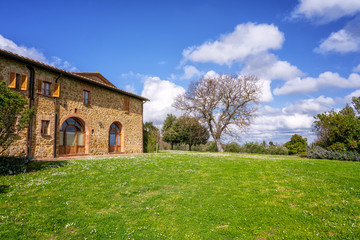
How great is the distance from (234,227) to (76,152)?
18.4 m

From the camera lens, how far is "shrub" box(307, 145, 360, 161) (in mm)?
19844

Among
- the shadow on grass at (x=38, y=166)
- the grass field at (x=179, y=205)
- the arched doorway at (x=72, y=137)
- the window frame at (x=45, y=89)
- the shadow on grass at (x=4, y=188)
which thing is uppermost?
the window frame at (x=45, y=89)

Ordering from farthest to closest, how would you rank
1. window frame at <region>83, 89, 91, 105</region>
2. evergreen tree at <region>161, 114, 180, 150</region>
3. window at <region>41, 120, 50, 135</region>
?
evergreen tree at <region>161, 114, 180, 150</region>
window frame at <region>83, 89, 91, 105</region>
window at <region>41, 120, 50, 135</region>

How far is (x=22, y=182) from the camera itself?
8.99 meters

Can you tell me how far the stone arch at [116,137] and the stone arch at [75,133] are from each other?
122 inches

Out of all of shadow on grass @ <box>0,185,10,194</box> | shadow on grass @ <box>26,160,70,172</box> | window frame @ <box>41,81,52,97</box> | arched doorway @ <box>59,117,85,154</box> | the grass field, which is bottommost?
the grass field

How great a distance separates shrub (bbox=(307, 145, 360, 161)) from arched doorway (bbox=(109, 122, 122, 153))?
2221cm

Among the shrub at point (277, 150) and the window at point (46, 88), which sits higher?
the window at point (46, 88)

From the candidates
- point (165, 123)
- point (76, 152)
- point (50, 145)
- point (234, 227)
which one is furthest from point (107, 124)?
point (165, 123)

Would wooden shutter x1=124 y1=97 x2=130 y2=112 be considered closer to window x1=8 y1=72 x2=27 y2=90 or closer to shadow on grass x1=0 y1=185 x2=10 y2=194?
window x1=8 y1=72 x2=27 y2=90

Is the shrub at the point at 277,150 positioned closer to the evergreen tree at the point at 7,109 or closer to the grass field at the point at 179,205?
the grass field at the point at 179,205

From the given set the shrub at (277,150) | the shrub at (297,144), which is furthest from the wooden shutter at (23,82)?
the shrub at (277,150)

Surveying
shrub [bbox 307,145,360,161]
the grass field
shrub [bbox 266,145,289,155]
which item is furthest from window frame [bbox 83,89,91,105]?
shrub [bbox 266,145,289,155]

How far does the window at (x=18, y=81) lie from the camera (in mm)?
14758
